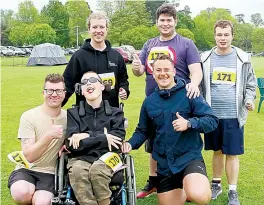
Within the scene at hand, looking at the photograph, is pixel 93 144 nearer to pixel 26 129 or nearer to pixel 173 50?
pixel 26 129

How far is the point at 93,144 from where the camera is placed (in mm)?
3424

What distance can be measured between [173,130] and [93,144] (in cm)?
69

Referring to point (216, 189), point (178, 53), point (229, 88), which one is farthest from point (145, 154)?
point (178, 53)

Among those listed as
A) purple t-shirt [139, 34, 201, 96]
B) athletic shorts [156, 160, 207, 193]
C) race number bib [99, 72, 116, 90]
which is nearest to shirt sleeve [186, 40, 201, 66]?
purple t-shirt [139, 34, 201, 96]

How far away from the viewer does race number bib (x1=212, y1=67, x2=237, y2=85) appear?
4.25 m

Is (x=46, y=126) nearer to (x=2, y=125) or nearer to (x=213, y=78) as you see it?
(x=213, y=78)

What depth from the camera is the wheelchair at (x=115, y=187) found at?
3346mm

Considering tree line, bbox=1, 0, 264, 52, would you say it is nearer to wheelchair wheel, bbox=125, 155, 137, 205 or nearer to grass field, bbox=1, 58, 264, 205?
grass field, bbox=1, 58, 264, 205

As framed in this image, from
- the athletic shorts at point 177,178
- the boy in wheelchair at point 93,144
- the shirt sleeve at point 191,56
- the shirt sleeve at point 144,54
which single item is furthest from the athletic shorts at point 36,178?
the shirt sleeve at point 191,56

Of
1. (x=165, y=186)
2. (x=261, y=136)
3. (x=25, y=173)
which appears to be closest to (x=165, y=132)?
(x=165, y=186)

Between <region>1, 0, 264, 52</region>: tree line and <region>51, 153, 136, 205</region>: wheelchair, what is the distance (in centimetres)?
4289

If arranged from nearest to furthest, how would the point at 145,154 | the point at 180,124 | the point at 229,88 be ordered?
the point at 180,124 → the point at 229,88 → the point at 145,154

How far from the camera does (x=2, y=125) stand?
28.1ft

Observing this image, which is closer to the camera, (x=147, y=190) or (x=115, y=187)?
(x=115, y=187)
